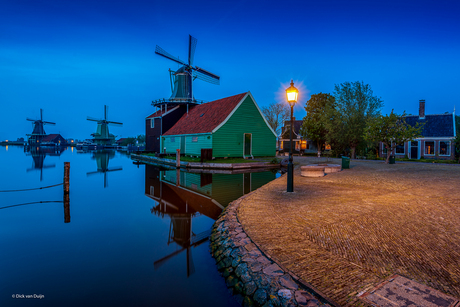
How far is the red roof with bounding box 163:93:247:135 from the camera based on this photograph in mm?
23719

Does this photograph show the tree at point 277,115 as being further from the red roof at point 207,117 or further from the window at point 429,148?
the window at point 429,148

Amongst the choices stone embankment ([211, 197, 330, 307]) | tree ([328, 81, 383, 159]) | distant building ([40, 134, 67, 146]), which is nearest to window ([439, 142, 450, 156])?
tree ([328, 81, 383, 159])

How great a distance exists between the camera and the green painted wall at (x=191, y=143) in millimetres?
23178

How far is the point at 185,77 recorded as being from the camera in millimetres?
37875

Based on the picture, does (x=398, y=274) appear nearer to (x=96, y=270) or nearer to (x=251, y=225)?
(x=251, y=225)

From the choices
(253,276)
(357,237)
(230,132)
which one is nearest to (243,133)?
(230,132)

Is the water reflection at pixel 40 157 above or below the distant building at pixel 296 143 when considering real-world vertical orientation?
below

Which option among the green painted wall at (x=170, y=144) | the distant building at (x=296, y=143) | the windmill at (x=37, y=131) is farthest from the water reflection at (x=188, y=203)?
the windmill at (x=37, y=131)

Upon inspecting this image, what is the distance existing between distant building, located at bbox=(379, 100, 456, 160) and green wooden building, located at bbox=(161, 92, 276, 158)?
16.5 metres

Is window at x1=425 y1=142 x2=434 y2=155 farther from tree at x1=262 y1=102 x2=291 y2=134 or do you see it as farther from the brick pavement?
the brick pavement

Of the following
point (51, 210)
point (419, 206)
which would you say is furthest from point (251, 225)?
point (51, 210)

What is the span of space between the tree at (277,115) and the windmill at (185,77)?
13.6 metres

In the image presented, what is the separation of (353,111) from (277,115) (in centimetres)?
2004

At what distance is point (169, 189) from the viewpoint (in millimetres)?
12609
